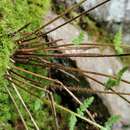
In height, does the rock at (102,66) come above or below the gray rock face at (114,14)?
below

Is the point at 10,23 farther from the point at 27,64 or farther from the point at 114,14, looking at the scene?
the point at 114,14

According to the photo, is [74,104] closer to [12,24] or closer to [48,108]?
[48,108]

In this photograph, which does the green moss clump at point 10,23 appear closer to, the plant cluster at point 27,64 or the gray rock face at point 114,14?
the plant cluster at point 27,64

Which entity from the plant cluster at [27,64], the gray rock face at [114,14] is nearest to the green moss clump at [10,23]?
the plant cluster at [27,64]

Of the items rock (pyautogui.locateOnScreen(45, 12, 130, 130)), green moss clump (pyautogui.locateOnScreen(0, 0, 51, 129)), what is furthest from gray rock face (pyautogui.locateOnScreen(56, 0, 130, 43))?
green moss clump (pyautogui.locateOnScreen(0, 0, 51, 129))

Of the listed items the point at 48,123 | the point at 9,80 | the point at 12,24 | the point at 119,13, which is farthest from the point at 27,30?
the point at 119,13

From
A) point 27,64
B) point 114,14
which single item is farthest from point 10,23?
point 114,14

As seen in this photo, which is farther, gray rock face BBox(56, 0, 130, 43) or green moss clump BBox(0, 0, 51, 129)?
gray rock face BBox(56, 0, 130, 43)

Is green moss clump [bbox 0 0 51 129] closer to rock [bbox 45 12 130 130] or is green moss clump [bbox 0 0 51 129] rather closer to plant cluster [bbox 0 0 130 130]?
plant cluster [bbox 0 0 130 130]

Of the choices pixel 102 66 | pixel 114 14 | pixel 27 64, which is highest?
pixel 114 14

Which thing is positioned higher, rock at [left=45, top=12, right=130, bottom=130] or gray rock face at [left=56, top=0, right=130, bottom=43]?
gray rock face at [left=56, top=0, right=130, bottom=43]

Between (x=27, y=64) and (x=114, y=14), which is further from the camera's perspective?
(x=114, y=14)
